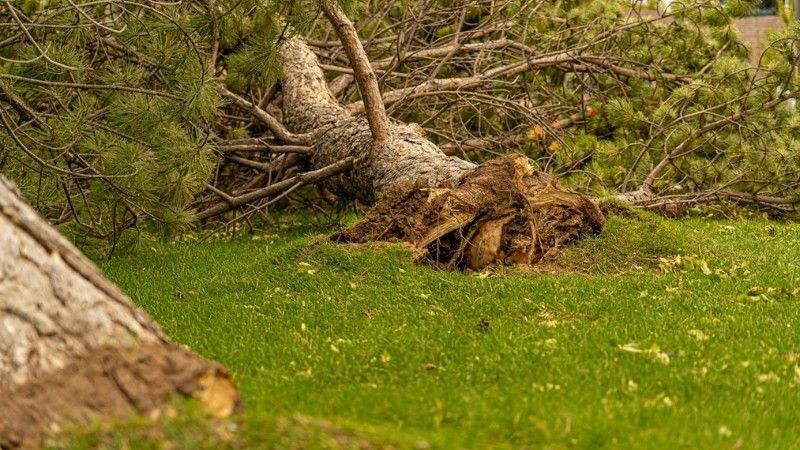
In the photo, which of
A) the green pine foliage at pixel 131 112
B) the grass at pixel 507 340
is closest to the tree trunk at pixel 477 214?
the grass at pixel 507 340

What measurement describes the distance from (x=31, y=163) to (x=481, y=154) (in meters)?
5.65

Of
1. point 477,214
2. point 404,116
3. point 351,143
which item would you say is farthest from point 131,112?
point 404,116

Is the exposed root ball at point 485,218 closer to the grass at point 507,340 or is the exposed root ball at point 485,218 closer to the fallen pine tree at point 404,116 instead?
the fallen pine tree at point 404,116

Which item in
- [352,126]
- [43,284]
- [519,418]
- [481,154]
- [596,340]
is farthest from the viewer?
[481,154]

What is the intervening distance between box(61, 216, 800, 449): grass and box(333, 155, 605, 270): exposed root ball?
23 centimetres

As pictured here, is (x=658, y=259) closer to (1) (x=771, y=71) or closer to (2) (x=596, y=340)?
(2) (x=596, y=340)

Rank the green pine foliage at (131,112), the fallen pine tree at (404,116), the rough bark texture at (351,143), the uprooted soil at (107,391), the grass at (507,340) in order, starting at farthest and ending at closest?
the rough bark texture at (351,143) → the fallen pine tree at (404,116) → the green pine foliage at (131,112) → the grass at (507,340) → the uprooted soil at (107,391)

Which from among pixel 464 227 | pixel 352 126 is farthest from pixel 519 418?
pixel 352 126

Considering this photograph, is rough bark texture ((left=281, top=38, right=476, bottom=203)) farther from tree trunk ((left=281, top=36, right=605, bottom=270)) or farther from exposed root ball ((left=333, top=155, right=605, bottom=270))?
exposed root ball ((left=333, top=155, right=605, bottom=270))

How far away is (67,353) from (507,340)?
261 cm

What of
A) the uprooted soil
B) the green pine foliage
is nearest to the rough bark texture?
the green pine foliage

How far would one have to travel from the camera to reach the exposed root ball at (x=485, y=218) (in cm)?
827

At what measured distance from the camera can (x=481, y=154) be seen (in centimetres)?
1291

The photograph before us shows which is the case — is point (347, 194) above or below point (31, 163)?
below
